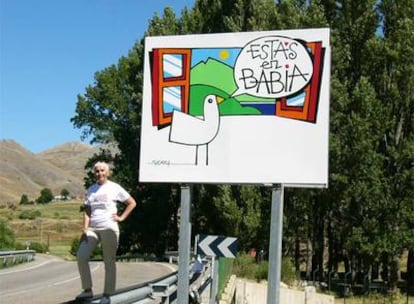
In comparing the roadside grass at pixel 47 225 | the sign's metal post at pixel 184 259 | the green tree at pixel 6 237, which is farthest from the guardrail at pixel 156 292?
the roadside grass at pixel 47 225

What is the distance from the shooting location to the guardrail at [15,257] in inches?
1163

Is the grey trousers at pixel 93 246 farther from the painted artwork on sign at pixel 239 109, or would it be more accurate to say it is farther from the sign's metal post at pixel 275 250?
the sign's metal post at pixel 275 250

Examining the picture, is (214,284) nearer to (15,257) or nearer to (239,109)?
(239,109)

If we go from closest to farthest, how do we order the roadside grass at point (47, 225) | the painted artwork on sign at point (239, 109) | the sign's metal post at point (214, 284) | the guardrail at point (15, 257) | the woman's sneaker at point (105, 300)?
the woman's sneaker at point (105, 300), the painted artwork on sign at point (239, 109), the sign's metal post at point (214, 284), the guardrail at point (15, 257), the roadside grass at point (47, 225)

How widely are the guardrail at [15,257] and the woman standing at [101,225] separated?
21.8 meters

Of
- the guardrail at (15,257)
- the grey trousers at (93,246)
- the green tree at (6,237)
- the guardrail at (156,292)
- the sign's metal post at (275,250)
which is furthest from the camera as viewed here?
the green tree at (6,237)

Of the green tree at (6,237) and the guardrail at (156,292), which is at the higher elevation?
the guardrail at (156,292)

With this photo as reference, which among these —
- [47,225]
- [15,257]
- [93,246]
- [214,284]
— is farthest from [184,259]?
[47,225]

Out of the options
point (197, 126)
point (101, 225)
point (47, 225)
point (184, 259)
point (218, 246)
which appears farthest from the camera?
point (47, 225)

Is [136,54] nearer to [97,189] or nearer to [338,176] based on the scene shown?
[338,176]

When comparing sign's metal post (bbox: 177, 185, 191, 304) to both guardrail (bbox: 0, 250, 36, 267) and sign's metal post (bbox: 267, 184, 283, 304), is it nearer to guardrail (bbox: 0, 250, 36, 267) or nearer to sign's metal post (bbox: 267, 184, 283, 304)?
sign's metal post (bbox: 267, 184, 283, 304)

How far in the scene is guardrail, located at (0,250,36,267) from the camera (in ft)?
96.9

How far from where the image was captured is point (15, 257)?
32.1 m

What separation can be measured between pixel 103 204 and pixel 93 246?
52 centimetres
